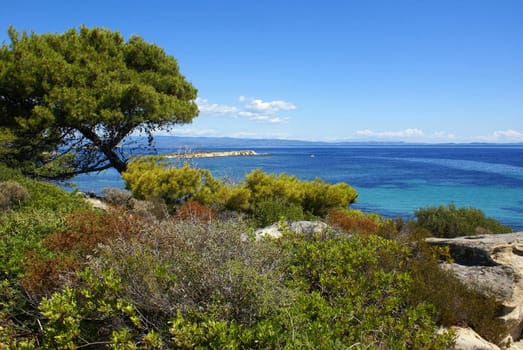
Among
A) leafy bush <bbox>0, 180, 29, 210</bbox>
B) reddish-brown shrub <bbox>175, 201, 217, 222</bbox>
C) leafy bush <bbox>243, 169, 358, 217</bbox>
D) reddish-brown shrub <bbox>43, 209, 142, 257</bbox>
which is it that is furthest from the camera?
leafy bush <bbox>243, 169, 358, 217</bbox>

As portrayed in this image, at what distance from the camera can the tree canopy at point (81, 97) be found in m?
11.4

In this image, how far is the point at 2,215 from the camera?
7.41 meters

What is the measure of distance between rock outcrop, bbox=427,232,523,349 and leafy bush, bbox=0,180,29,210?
26.8ft

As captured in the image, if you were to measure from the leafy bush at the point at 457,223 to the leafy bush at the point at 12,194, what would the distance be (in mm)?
9835

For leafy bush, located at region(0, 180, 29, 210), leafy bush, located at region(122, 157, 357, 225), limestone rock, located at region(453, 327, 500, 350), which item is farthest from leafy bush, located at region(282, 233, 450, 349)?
leafy bush, located at region(0, 180, 29, 210)

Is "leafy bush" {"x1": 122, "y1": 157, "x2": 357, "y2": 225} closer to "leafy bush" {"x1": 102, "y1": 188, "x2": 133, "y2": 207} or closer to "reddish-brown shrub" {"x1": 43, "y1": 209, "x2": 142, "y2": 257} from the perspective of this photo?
"leafy bush" {"x1": 102, "y1": 188, "x2": 133, "y2": 207}

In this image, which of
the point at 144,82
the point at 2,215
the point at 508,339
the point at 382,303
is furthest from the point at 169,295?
the point at 144,82

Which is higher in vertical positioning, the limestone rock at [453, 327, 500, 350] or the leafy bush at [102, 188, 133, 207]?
the leafy bush at [102, 188, 133, 207]

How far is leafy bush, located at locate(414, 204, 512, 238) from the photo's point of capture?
10961mm

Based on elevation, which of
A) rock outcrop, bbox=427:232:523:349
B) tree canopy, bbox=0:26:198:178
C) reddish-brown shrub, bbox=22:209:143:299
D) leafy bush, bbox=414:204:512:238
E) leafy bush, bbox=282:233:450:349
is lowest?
leafy bush, bbox=414:204:512:238

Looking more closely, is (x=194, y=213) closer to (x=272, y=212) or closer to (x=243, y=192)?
(x=272, y=212)

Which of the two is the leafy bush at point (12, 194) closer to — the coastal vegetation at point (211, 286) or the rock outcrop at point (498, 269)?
the coastal vegetation at point (211, 286)

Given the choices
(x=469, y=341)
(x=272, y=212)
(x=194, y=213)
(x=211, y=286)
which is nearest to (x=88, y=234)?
(x=194, y=213)

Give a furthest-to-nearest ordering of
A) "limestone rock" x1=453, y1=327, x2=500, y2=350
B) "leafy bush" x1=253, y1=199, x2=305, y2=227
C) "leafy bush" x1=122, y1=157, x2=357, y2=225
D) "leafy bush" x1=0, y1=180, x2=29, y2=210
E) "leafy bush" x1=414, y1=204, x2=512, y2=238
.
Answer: "leafy bush" x1=414, y1=204, x2=512, y2=238 < "leafy bush" x1=122, y1=157, x2=357, y2=225 < "leafy bush" x1=253, y1=199, x2=305, y2=227 < "leafy bush" x1=0, y1=180, x2=29, y2=210 < "limestone rock" x1=453, y1=327, x2=500, y2=350
